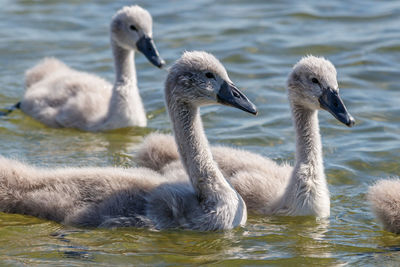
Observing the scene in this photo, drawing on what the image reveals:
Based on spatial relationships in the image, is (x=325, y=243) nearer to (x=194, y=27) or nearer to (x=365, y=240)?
(x=365, y=240)

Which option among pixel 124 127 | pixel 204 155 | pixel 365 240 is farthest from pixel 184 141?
pixel 124 127

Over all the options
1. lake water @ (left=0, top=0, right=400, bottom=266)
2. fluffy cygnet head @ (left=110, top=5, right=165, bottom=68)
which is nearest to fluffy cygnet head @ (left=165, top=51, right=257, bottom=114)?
lake water @ (left=0, top=0, right=400, bottom=266)

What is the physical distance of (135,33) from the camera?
36.7ft

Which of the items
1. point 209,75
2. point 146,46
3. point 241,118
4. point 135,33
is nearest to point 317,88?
point 209,75

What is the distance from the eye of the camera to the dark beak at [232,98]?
25.1 feet

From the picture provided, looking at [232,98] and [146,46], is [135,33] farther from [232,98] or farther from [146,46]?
[232,98]

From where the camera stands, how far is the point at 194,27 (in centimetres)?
Result: 1526

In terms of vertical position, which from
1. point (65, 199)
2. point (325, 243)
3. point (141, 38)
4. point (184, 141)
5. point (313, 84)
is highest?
point (141, 38)

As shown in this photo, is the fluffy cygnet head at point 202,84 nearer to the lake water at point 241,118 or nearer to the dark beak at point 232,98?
the dark beak at point 232,98

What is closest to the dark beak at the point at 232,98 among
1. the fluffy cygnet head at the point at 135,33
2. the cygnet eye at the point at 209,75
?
the cygnet eye at the point at 209,75

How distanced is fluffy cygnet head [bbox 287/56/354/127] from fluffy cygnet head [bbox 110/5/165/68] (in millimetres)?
3147

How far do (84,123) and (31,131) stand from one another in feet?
2.33

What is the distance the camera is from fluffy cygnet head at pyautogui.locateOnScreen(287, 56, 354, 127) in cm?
809

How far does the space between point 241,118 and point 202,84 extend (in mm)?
3852
